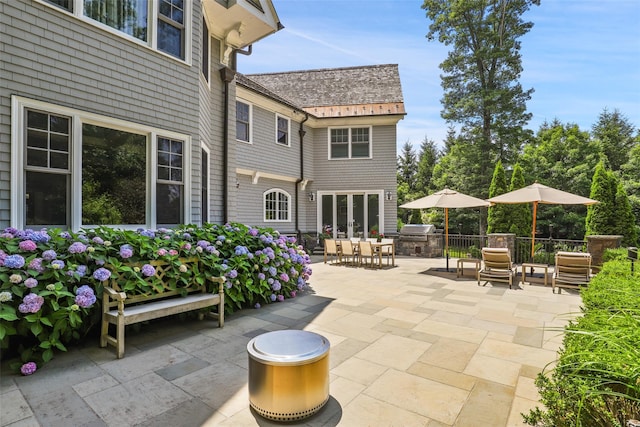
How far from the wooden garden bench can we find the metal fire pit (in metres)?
1.89

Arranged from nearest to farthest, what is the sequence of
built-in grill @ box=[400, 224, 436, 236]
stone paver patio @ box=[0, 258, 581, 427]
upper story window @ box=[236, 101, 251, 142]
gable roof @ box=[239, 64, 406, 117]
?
stone paver patio @ box=[0, 258, 581, 427] < upper story window @ box=[236, 101, 251, 142] < built-in grill @ box=[400, 224, 436, 236] < gable roof @ box=[239, 64, 406, 117]

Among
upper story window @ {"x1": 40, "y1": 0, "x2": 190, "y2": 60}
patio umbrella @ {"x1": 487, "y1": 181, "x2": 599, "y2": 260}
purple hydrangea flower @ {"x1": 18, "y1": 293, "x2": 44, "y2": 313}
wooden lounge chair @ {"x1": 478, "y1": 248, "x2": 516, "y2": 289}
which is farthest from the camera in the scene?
patio umbrella @ {"x1": 487, "y1": 181, "x2": 599, "y2": 260}

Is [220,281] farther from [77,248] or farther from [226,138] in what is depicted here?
[226,138]

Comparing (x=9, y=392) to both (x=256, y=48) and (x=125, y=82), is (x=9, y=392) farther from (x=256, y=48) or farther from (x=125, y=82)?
(x=256, y=48)

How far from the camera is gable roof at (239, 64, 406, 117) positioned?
13.9 meters

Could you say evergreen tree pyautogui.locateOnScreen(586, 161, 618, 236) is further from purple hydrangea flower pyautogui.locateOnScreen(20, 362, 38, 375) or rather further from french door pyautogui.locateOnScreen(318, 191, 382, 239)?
purple hydrangea flower pyautogui.locateOnScreen(20, 362, 38, 375)

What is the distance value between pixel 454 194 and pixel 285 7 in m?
7.55

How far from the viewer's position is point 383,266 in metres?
10.2

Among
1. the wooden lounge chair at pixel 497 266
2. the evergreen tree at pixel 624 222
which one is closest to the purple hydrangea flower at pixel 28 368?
the wooden lounge chair at pixel 497 266

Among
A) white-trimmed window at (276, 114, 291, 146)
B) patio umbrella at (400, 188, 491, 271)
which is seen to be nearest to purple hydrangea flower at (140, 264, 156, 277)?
patio umbrella at (400, 188, 491, 271)

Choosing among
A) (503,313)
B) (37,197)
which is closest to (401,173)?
(503,313)

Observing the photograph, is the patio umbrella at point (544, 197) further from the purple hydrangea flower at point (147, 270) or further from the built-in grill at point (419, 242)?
the purple hydrangea flower at point (147, 270)

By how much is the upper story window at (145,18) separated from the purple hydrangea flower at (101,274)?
376 cm

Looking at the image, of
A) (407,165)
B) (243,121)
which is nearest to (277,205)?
(243,121)
